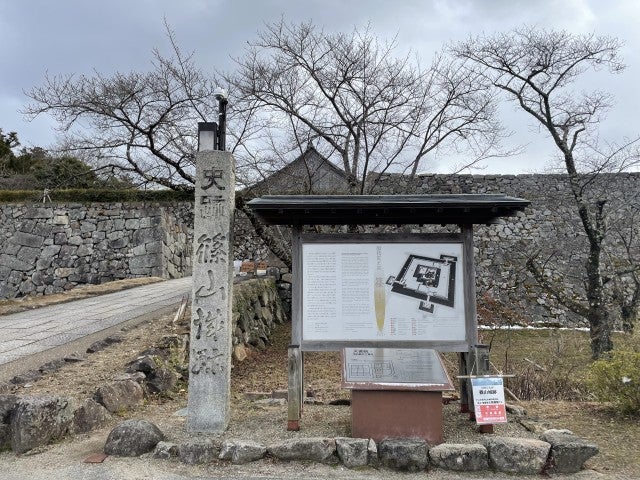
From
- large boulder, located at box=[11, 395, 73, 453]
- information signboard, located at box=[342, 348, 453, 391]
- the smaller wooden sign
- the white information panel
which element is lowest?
large boulder, located at box=[11, 395, 73, 453]

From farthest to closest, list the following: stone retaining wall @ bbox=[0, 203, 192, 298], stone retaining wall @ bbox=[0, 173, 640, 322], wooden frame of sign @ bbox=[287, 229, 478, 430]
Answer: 1. stone retaining wall @ bbox=[0, 203, 192, 298]
2. stone retaining wall @ bbox=[0, 173, 640, 322]
3. wooden frame of sign @ bbox=[287, 229, 478, 430]

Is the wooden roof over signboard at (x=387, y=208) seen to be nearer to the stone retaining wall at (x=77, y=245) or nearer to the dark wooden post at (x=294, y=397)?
the dark wooden post at (x=294, y=397)

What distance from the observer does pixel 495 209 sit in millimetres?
4473

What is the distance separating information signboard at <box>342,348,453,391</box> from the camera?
13.3 feet

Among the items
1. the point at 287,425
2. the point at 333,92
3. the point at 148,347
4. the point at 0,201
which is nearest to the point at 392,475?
the point at 287,425

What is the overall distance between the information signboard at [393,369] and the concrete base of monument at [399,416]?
8cm

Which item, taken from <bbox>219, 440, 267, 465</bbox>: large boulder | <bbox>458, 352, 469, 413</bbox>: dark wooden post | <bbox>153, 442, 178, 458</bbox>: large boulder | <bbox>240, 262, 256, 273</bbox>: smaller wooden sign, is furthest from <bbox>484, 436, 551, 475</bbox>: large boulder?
<bbox>240, 262, 256, 273</bbox>: smaller wooden sign

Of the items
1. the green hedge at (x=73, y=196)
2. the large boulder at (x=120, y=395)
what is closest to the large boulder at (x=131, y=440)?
the large boulder at (x=120, y=395)

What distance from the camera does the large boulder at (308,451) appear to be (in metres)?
3.81

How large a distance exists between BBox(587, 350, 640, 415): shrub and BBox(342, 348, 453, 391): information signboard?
6.22ft

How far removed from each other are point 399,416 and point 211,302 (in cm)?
204

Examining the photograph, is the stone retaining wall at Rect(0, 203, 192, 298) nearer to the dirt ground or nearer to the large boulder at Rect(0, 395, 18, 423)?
the dirt ground

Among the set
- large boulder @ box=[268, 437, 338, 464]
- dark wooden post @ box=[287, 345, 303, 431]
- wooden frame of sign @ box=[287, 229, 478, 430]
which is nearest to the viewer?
large boulder @ box=[268, 437, 338, 464]

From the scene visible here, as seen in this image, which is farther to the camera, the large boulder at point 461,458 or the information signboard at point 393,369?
the information signboard at point 393,369
